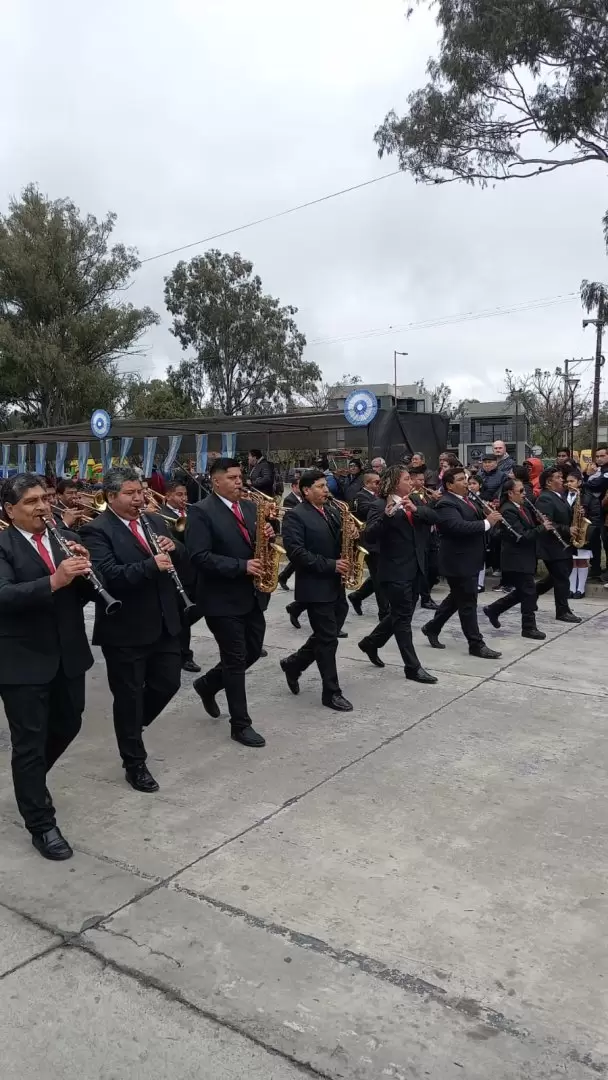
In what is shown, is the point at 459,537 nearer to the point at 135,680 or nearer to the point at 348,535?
the point at 348,535

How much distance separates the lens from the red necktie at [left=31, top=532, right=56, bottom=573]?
3887 millimetres

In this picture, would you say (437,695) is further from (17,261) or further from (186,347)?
(186,347)

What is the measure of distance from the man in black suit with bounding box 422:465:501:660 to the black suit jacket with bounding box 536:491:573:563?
156cm

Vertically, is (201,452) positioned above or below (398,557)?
above

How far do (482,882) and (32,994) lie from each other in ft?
6.12

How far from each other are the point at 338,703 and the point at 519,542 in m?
3.21

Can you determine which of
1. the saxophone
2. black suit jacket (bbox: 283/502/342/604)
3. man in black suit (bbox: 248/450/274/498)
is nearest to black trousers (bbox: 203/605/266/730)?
the saxophone

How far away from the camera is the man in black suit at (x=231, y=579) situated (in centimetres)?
513

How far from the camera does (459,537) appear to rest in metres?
7.27

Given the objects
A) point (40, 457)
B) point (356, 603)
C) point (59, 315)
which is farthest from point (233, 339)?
point (356, 603)

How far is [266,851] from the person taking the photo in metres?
3.74

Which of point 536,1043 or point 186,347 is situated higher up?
point 186,347

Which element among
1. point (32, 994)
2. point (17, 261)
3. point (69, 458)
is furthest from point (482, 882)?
point (17, 261)

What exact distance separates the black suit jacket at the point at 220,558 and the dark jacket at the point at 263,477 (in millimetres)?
7890
